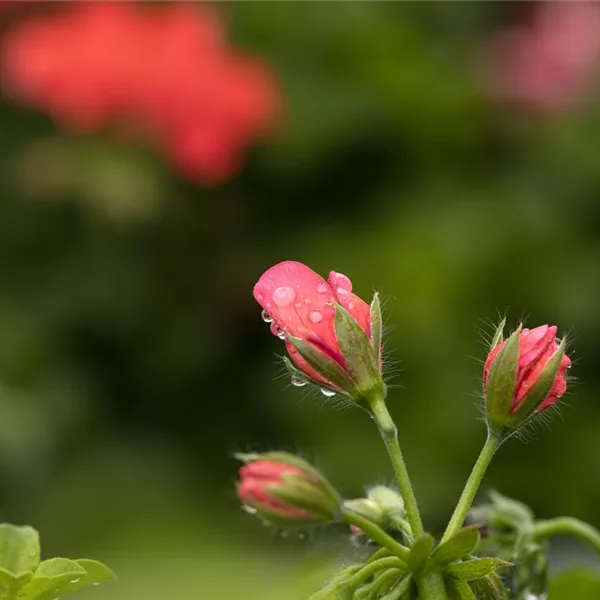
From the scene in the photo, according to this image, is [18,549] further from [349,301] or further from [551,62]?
[551,62]

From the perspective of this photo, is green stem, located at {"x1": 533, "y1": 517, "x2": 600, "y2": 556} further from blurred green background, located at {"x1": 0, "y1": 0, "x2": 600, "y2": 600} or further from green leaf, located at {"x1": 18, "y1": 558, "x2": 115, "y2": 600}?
blurred green background, located at {"x1": 0, "y1": 0, "x2": 600, "y2": 600}

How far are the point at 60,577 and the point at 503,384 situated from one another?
20 cm

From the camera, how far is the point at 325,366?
564 millimetres

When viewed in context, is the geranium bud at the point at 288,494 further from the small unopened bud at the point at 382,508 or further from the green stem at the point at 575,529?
the green stem at the point at 575,529

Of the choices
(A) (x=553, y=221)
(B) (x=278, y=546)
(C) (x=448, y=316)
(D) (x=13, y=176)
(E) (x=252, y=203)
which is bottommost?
(B) (x=278, y=546)

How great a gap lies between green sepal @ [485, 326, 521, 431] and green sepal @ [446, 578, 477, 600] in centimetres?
8

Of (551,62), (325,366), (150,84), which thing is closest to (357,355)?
(325,366)

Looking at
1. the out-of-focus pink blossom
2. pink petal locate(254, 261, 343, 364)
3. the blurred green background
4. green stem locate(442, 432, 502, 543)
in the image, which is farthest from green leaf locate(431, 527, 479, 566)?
the out-of-focus pink blossom

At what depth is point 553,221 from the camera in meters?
3.10

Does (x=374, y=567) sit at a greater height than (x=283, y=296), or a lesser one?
lesser

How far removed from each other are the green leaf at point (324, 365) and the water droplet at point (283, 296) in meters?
0.02

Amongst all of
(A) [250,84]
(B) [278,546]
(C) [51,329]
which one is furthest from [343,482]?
(A) [250,84]

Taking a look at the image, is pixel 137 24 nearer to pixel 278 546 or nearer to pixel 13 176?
pixel 13 176

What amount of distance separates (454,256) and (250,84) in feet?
1.97
